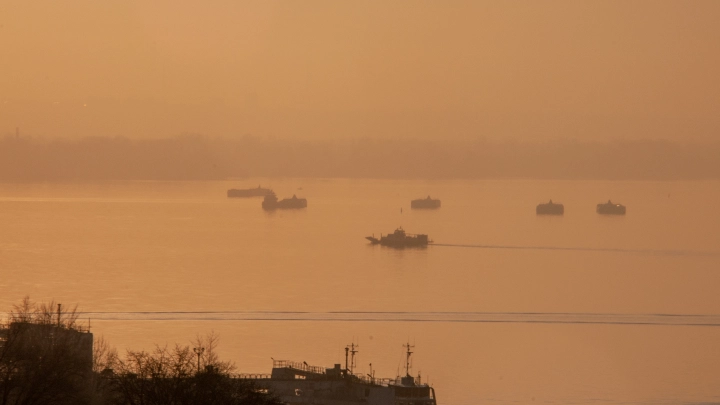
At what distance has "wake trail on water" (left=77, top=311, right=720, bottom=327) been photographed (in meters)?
24.2

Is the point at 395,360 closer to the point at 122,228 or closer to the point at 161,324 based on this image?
the point at 161,324

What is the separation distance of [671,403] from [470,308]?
37.6ft

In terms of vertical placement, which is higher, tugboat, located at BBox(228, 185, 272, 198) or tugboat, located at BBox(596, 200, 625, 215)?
tugboat, located at BBox(228, 185, 272, 198)

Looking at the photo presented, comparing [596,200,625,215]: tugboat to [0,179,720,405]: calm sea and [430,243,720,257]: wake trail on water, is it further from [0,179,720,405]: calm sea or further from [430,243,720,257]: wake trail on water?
[430,243,720,257]: wake trail on water

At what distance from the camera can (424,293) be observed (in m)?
31.7

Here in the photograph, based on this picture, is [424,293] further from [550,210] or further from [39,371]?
[550,210]

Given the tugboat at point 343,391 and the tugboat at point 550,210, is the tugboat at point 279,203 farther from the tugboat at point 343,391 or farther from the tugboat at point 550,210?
the tugboat at point 343,391

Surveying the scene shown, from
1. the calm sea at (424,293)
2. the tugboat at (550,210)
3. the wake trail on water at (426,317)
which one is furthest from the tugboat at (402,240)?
the tugboat at (550,210)

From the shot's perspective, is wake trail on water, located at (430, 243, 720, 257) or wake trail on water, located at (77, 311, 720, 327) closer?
wake trail on water, located at (77, 311, 720, 327)

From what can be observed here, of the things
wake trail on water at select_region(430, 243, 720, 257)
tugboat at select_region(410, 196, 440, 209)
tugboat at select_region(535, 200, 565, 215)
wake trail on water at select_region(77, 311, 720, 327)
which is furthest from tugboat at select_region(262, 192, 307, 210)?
wake trail on water at select_region(77, 311, 720, 327)

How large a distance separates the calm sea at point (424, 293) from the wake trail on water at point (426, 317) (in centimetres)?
6

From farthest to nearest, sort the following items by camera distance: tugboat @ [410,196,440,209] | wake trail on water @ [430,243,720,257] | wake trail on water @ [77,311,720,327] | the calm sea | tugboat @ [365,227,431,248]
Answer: tugboat @ [410,196,440,209]
tugboat @ [365,227,431,248]
wake trail on water @ [430,243,720,257]
wake trail on water @ [77,311,720,327]
the calm sea

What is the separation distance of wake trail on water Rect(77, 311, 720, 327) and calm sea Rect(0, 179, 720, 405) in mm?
64

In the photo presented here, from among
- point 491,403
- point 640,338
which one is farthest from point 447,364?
point 640,338
